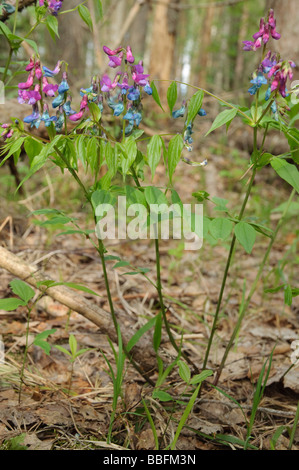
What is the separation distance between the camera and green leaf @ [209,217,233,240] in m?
1.26

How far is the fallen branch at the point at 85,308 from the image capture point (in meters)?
1.83

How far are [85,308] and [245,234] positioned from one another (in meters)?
0.87

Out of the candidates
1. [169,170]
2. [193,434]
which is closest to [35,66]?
[169,170]

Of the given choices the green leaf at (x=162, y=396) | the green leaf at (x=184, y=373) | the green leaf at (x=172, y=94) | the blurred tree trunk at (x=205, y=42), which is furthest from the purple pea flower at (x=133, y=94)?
the blurred tree trunk at (x=205, y=42)

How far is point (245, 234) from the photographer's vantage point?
4.33ft

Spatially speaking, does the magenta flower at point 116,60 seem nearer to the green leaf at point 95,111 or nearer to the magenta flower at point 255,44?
the green leaf at point 95,111

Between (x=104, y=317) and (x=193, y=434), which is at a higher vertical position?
(x=104, y=317)

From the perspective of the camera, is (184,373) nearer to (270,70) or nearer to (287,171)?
(287,171)

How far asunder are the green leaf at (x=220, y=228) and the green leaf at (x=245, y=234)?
0.12 ft

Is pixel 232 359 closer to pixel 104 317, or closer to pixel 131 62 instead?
pixel 104 317
